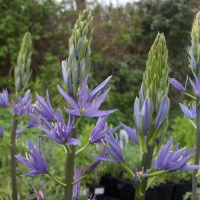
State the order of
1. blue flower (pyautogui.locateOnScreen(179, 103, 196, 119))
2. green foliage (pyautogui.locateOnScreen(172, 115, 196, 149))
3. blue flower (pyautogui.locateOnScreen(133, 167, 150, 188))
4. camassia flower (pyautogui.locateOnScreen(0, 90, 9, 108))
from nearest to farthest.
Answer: blue flower (pyautogui.locateOnScreen(133, 167, 150, 188)) → camassia flower (pyautogui.locateOnScreen(0, 90, 9, 108)) → blue flower (pyautogui.locateOnScreen(179, 103, 196, 119)) → green foliage (pyautogui.locateOnScreen(172, 115, 196, 149))

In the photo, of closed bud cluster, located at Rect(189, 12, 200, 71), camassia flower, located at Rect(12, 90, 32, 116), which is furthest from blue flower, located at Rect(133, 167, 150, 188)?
closed bud cluster, located at Rect(189, 12, 200, 71)

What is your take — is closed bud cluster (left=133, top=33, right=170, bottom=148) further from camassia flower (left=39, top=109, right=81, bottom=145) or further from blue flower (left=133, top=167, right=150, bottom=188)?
camassia flower (left=39, top=109, right=81, bottom=145)

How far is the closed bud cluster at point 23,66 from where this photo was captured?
7.43 ft

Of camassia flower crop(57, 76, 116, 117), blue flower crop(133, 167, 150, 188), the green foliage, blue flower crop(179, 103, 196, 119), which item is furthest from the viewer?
the green foliage

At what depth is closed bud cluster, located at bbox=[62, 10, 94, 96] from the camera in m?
1.24

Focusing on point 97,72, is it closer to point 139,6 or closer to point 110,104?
point 110,104

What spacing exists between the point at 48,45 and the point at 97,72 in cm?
117

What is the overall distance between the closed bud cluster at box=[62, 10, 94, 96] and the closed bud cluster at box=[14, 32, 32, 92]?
1014 mm

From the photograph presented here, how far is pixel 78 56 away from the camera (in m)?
1.26

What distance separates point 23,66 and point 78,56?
1.07m

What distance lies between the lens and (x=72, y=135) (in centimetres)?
124

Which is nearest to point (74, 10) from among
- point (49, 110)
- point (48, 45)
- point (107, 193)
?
point (48, 45)

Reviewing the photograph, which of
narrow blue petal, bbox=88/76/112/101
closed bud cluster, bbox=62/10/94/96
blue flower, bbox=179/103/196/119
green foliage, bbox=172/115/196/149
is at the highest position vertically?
closed bud cluster, bbox=62/10/94/96

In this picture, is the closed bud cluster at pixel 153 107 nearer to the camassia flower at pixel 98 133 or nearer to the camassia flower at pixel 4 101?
the camassia flower at pixel 98 133
